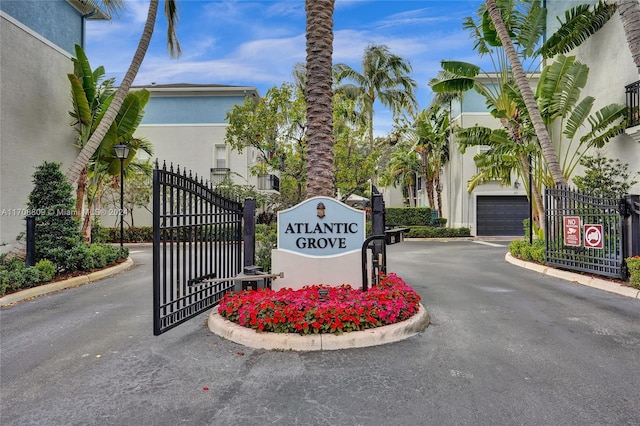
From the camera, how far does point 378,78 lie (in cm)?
2820

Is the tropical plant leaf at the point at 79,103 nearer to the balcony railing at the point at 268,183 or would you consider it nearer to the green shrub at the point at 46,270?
the green shrub at the point at 46,270

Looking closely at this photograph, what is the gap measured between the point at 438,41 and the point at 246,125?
9133 millimetres

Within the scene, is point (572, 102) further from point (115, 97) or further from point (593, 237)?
point (115, 97)

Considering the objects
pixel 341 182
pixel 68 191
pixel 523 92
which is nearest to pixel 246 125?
pixel 341 182

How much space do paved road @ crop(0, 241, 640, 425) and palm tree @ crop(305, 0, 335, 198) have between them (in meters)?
2.99

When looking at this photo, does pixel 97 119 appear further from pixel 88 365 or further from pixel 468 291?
pixel 468 291

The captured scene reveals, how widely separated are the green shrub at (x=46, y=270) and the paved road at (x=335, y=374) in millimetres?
2169

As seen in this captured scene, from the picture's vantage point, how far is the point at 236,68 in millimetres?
25469

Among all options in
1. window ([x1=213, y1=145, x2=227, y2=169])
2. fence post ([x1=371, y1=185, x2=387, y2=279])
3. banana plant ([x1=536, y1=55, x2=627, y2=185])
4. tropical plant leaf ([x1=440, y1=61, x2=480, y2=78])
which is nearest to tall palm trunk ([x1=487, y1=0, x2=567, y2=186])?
banana plant ([x1=536, y1=55, x2=627, y2=185])

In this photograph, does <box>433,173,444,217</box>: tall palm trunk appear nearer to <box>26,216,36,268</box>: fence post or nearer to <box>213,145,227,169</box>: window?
<box>213,145,227,169</box>: window

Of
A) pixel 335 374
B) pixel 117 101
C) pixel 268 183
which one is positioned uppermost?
pixel 117 101

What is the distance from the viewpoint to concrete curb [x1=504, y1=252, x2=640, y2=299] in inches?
305

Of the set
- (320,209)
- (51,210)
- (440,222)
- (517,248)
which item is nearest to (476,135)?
(517,248)

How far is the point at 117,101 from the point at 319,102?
704cm
